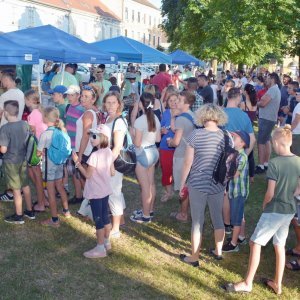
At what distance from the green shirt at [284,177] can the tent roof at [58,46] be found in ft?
19.2

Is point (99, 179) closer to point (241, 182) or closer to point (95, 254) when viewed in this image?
point (95, 254)

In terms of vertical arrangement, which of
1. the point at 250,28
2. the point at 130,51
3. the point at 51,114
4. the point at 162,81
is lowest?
the point at 51,114

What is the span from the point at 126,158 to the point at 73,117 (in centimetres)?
130

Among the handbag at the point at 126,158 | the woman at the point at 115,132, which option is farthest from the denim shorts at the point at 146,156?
the woman at the point at 115,132

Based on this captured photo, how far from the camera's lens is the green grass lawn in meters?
3.85

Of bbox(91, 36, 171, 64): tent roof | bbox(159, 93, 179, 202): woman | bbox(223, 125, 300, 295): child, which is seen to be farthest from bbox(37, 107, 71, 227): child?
bbox(91, 36, 171, 64): tent roof

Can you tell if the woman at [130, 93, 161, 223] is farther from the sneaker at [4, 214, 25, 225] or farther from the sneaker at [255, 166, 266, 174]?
the sneaker at [255, 166, 266, 174]

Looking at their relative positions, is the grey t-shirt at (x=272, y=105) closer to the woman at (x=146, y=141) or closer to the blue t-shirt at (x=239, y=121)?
the blue t-shirt at (x=239, y=121)

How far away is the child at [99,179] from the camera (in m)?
4.17

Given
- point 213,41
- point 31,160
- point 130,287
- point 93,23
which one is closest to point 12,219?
point 31,160

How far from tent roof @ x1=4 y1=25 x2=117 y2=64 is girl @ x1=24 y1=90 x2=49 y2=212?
251 cm

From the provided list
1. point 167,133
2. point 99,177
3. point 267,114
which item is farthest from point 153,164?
point 267,114

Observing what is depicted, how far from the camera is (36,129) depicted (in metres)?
5.41

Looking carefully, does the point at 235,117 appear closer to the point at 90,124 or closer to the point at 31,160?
the point at 90,124
